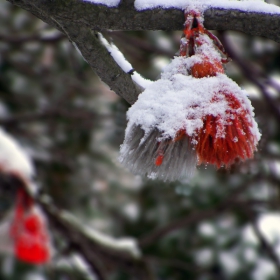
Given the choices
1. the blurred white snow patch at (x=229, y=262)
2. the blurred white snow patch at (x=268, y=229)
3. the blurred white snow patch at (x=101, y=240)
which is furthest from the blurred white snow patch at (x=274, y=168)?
the blurred white snow patch at (x=101, y=240)

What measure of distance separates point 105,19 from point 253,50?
15.1 feet

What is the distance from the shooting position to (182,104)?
90cm

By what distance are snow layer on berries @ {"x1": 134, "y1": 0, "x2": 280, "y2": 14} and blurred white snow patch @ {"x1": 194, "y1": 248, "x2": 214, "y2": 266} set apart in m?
3.76

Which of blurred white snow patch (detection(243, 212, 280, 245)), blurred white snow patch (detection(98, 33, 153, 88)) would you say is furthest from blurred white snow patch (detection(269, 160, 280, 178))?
blurred white snow patch (detection(98, 33, 153, 88))

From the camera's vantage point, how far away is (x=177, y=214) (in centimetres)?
468

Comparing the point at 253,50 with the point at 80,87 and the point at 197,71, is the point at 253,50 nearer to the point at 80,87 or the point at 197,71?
the point at 80,87

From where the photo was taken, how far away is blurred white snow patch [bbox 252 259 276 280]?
427cm

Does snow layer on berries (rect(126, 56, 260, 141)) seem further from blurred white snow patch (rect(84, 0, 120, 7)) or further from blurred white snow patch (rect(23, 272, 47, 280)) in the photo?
blurred white snow patch (rect(23, 272, 47, 280))

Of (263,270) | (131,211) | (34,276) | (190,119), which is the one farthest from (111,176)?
(190,119)

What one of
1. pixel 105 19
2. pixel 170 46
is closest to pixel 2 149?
pixel 105 19

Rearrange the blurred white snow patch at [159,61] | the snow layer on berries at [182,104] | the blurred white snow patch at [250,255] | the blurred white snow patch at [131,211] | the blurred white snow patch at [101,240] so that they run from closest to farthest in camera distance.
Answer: the snow layer on berries at [182,104], the blurred white snow patch at [101,240], the blurred white snow patch at [250,255], the blurred white snow patch at [159,61], the blurred white snow patch at [131,211]

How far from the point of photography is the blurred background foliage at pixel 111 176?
4.18 metres

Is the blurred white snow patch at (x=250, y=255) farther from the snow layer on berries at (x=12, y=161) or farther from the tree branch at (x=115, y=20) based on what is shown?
the tree branch at (x=115, y=20)

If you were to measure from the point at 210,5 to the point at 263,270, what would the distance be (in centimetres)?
375
